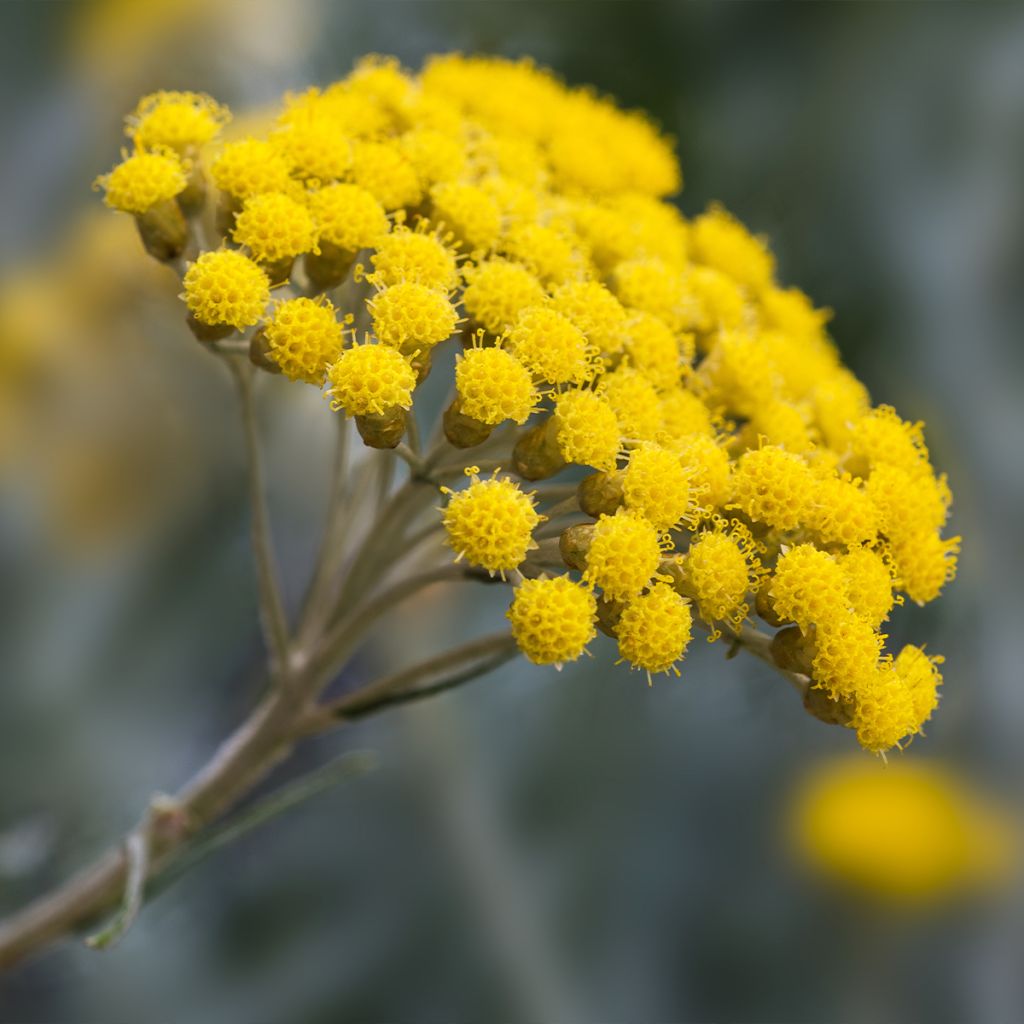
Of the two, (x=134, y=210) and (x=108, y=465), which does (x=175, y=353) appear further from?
(x=134, y=210)

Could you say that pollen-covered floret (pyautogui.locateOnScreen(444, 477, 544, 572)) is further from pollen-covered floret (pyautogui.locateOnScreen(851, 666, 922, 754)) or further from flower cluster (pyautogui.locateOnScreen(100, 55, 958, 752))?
pollen-covered floret (pyautogui.locateOnScreen(851, 666, 922, 754))

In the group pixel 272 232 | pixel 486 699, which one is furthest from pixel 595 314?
pixel 486 699

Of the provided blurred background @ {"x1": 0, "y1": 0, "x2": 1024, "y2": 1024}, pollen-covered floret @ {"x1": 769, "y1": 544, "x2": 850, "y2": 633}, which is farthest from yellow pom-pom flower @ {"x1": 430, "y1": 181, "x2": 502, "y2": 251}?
blurred background @ {"x1": 0, "y1": 0, "x2": 1024, "y2": 1024}

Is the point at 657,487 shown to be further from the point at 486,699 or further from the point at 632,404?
the point at 486,699

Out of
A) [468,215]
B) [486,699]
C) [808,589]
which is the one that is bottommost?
[486,699]

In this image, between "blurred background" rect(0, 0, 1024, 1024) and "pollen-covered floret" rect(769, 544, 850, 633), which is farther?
"blurred background" rect(0, 0, 1024, 1024)

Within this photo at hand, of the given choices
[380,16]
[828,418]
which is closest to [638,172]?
[828,418]
